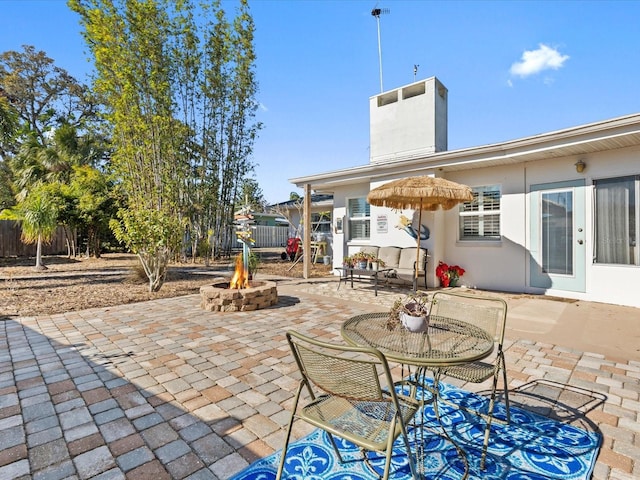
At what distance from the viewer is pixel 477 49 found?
8.08m

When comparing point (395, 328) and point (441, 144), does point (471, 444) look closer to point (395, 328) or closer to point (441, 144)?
point (395, 328)

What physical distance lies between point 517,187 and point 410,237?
7.49 ft

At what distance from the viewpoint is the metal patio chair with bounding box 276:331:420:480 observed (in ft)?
4.13

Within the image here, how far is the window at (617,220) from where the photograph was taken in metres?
5.12

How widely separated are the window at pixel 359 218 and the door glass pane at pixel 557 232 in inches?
158

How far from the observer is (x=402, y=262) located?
7105 mm

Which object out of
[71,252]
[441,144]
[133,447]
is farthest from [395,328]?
[71,252]

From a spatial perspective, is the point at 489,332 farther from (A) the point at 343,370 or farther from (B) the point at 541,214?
(B) the point at 541,214

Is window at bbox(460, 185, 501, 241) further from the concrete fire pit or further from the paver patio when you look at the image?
the concrete fire pit

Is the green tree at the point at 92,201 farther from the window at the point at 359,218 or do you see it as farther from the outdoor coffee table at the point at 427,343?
the outdoor coffee table at the point at 427,343

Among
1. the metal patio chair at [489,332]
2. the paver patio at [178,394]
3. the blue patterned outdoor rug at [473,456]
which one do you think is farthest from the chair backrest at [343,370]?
the metal patio chair at [489,332]

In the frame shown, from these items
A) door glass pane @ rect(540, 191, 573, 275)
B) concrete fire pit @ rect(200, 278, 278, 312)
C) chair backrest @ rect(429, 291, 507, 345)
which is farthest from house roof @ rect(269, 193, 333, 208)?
chair backrest @ rect(429, 291, 507, 345)

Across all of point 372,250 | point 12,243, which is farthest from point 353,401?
point 12,243

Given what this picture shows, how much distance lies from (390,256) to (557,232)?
3.12 metres
